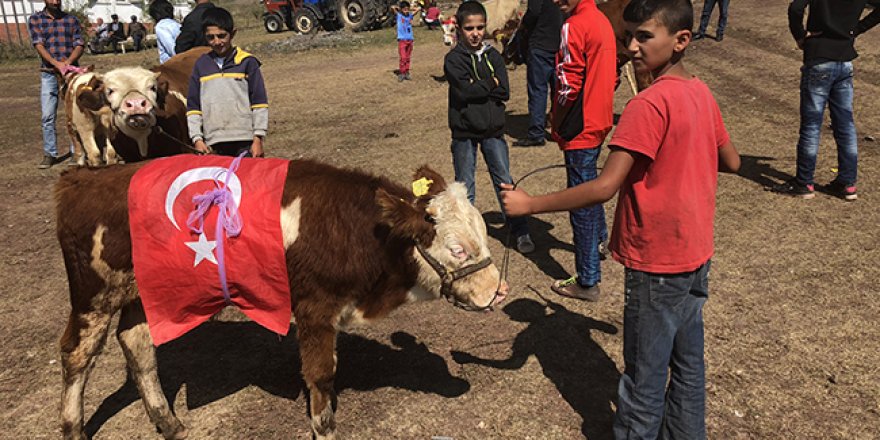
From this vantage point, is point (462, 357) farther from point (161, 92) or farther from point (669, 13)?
point (161, 92)

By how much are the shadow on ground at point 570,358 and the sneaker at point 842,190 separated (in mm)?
3821

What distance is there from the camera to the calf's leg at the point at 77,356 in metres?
3.27

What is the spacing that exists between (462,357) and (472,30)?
109 inches

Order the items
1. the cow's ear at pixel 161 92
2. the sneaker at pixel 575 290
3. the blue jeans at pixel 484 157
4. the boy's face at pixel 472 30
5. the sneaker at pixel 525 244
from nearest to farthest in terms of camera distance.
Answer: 1. the sneaker at pixel 575 290
2. the boy's face at pixel 472 30
3. the blue jeans at pixel 484 157
4. the sneaker at pixel 525 244
5. the cow's ear at pixel 161 92

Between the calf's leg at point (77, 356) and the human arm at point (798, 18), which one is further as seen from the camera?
the human arm at point (798, 18)

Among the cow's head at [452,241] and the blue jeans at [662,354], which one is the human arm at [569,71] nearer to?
the cow's head at [452,241]

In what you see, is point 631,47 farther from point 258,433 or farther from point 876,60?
point 876,60

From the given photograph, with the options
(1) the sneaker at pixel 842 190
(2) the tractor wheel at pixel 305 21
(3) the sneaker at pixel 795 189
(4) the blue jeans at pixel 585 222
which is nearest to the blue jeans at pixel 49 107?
(4) the blue jeans at pixel 585 222

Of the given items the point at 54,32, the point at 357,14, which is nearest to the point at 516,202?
the point at 54,32

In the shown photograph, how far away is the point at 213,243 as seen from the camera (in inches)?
122

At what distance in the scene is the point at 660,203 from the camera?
263cm

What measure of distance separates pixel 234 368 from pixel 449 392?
158 cm

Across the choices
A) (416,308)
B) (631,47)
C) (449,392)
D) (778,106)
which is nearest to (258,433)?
(449,392)

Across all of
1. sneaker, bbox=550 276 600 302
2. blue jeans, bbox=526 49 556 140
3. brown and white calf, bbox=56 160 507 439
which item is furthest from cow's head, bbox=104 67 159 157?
blue jeans, bbox=526 49 556 140
